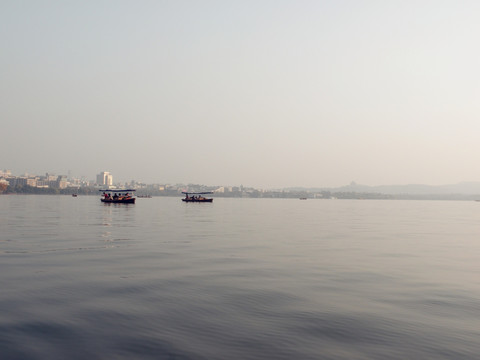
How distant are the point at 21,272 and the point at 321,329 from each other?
586 inches

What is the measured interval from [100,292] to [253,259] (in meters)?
11.4

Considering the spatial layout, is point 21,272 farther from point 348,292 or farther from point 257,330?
point 348,292

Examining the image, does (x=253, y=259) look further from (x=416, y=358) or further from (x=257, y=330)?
(x=416, y=358)

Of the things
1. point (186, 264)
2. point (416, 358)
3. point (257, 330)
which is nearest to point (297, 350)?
point (257, 330)

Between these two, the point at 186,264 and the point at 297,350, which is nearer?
the point at 297,350

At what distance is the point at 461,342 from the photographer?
11.2 m

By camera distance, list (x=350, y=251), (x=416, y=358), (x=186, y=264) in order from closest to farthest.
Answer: (x=416, y=358), (x=186, y=264), (x=350, y=251)

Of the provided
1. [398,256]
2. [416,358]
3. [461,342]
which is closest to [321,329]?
[416,358]

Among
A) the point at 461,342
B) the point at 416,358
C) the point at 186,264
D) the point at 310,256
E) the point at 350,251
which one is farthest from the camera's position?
the point at 350,251

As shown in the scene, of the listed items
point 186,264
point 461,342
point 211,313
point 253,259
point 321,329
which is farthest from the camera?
point 253,259

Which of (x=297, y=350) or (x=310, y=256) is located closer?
(x=297, y=350)

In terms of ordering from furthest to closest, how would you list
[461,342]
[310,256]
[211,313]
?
[310,256]
[211,313]
[461,342]

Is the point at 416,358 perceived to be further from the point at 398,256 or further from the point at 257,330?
the point at 398,256

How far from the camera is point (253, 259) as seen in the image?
85.2ft
